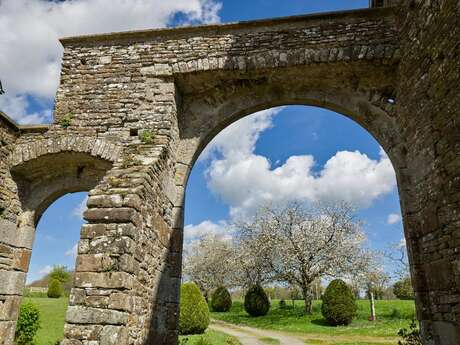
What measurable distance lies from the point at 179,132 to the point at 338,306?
1366 centimetres

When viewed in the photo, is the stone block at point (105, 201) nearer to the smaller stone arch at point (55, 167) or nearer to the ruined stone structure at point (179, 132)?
the ruined stone structure at point (179, 132)

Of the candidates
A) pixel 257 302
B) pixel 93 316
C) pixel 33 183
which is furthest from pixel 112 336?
pixel 257 302

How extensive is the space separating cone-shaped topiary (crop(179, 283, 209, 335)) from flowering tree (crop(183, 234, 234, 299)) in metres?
19.0

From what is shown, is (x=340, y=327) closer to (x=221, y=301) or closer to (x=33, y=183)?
(x=221, y=301)

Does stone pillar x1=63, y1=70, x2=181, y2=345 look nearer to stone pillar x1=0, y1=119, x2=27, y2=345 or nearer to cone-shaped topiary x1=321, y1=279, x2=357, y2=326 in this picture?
stone pillar x1=0, y1=119, x2=27, y2=345

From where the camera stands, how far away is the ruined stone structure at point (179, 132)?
14.1 ft

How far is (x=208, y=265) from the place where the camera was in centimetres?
3531

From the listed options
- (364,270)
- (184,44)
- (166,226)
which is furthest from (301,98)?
(364,270)

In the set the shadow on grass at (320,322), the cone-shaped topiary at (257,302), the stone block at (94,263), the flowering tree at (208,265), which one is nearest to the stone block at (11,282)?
the stone block at (94,263)

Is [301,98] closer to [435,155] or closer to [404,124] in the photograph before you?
[404,124]

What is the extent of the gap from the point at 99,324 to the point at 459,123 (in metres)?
4.57

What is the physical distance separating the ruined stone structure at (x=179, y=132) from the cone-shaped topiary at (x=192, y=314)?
24.9 ft

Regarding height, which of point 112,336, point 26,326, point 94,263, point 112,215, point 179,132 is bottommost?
point 26,326

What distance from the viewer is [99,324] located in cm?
399
